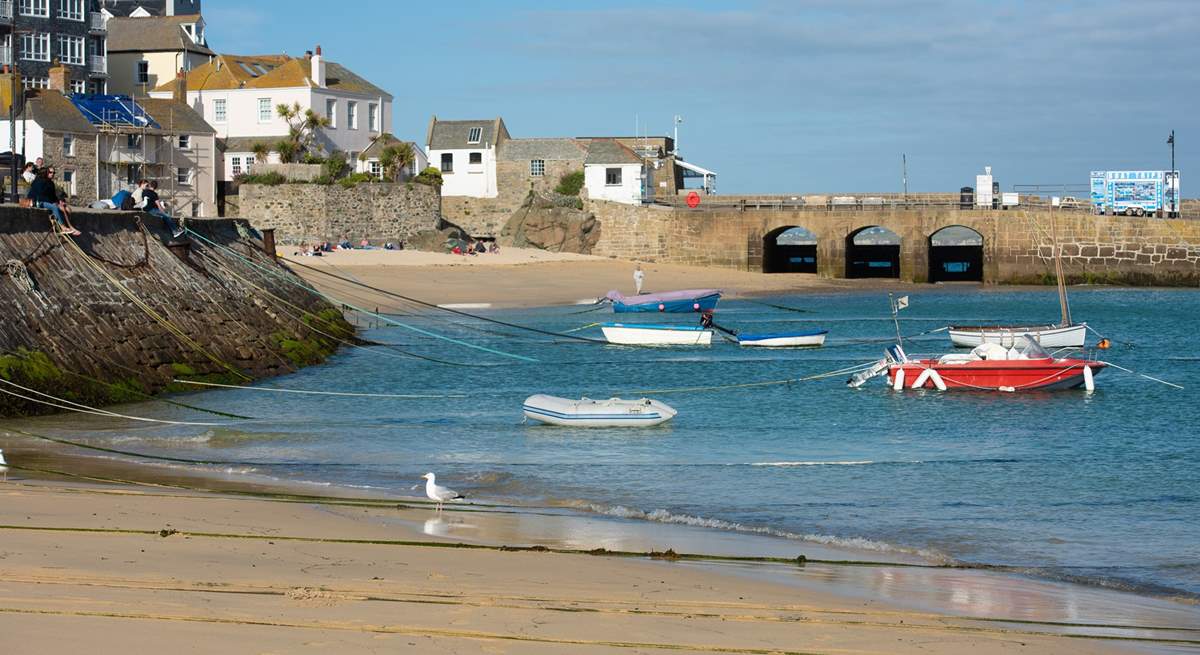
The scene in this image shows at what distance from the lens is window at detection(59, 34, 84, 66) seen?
70.2m

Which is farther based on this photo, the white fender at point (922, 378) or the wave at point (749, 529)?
the white fender at point (922, 378)

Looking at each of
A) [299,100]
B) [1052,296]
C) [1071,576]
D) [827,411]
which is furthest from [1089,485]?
[299,100]

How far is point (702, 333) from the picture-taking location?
39.4 m

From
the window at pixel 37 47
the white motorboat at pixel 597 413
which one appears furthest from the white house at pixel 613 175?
the white motorboat at pixel 597 413

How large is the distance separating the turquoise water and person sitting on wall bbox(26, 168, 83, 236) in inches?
157

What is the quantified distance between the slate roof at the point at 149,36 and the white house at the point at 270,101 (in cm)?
307

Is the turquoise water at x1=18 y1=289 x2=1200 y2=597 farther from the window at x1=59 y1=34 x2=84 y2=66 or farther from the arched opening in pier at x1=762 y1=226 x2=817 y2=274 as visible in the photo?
the window at x1=59 y1=34 x2=84 y2=66

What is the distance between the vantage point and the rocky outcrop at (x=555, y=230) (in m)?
71.3

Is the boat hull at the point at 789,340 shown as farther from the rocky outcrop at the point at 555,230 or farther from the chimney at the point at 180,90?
the chimney at the point at 180,90

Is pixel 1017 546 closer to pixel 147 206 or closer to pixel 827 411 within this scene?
pixel 827 411

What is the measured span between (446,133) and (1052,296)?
3631 centimetres

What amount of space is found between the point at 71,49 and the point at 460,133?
2157 cm

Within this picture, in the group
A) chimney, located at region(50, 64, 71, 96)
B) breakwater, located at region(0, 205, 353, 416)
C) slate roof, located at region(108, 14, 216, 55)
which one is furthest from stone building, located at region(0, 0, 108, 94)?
breakwater, located at region(0, 205, 353, 416)

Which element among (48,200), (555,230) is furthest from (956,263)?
(48,200)
